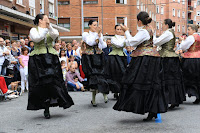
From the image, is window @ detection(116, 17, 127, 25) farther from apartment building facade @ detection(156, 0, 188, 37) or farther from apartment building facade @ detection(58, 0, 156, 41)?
apartment building facade @ detection(156, 0, 188, 37)

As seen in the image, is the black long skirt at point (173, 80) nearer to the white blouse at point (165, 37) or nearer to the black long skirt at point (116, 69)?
the white blouse at point (165, 37)

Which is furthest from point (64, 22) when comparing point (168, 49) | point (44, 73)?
point (44, 73)

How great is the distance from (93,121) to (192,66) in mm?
3925

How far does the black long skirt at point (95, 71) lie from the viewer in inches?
345

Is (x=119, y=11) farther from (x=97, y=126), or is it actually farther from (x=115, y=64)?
(x=97, y=126)

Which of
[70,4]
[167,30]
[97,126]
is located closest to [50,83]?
[97,126]

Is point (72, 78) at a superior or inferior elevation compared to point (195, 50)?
inferior

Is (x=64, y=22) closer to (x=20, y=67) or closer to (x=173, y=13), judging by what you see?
(x=20, y=67)

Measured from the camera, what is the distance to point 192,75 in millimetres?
9352

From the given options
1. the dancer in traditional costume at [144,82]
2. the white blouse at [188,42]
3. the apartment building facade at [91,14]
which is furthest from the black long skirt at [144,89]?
the apartment building facade at [91,14]

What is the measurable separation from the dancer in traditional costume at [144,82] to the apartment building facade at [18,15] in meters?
13.1

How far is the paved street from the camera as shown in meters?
5.81

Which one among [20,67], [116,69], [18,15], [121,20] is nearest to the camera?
[116,69]

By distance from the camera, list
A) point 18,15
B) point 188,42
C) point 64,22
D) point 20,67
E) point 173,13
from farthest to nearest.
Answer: point 173,13 → point 64,22 → point 18,15 → point 20,67 → point 188,42
